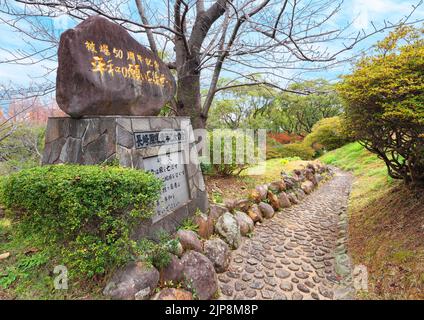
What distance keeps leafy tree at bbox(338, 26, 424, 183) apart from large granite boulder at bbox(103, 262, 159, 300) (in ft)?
10.2

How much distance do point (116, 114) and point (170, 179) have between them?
1101mm

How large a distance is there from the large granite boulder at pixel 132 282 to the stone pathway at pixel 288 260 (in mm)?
846

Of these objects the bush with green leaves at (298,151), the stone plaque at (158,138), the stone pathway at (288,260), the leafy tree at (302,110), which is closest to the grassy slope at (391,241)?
the stone pathway at (288,260)

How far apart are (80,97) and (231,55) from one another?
108 inches

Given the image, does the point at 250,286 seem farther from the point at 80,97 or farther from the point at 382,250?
the point at 80,97

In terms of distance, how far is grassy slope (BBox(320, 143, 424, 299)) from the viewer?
2.14m

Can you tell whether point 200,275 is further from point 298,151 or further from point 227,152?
point 298,151

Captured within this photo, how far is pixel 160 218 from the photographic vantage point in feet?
9.46

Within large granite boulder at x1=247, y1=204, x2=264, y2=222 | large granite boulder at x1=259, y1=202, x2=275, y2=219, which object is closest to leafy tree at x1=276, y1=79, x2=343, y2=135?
large granite boulder at x1=259, y1=202, x2=275, y2=219

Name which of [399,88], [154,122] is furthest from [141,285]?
[399,88]

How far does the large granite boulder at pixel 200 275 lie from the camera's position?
235cm

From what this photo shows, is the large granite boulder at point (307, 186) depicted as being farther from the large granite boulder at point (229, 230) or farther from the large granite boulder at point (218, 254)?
the large granite boulder at point (218, 254)
